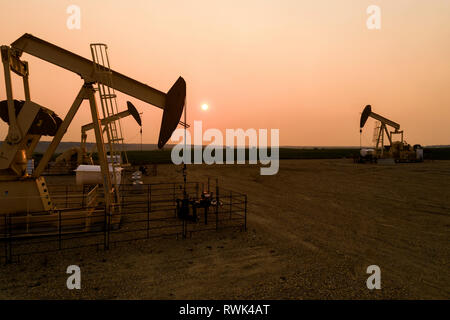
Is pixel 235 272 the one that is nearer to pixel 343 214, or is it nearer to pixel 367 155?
pixel 343 214

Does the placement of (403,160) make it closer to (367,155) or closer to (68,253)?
(367,155)

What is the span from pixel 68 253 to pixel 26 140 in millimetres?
4076

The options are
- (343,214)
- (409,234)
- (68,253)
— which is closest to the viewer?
(68,253)

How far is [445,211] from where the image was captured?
1197 cm

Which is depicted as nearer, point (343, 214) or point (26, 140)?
point (26, 140)
